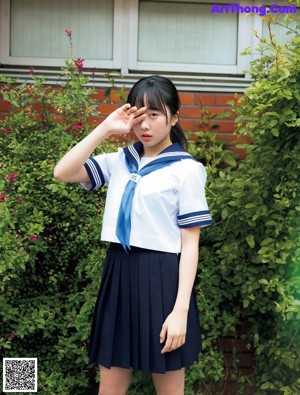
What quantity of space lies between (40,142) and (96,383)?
1552 millimetres

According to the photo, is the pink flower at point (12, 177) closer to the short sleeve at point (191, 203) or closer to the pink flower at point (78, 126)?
the pink flower at point (78, 126)

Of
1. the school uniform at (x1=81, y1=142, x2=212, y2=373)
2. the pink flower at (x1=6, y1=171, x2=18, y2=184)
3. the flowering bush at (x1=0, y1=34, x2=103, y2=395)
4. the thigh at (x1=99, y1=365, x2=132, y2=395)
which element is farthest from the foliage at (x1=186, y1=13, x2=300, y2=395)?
the pink flower at (x1=6, y1=171, x2=18, y2=184)

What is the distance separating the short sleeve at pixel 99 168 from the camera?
3.18 m

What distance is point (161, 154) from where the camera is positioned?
10.1 feet

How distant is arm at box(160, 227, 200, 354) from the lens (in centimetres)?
290

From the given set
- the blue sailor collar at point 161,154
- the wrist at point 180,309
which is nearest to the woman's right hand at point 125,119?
the blue sailor collar at point 161,154

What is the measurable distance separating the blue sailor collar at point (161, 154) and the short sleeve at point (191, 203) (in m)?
0.08

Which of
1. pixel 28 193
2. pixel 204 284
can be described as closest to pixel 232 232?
pixel 204 284

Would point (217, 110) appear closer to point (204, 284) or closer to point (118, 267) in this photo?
point (204, 284)

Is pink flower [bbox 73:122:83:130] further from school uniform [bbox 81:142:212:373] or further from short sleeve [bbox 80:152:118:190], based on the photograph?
school uniform [bbox 81:142:212:373]

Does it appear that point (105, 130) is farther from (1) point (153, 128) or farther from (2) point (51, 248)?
(2) point (51, 248)

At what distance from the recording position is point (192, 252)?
2.98 meters

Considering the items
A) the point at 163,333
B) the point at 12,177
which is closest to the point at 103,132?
the point at 163,333

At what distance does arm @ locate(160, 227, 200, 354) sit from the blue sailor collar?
0.37 metres
